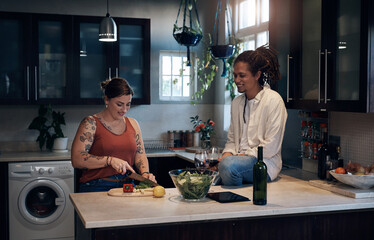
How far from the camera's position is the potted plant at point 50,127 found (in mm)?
5363

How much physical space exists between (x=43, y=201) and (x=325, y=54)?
3.33 metres

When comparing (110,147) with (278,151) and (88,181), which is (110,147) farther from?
(278,151)

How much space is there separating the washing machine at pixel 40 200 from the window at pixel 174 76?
1658 mm

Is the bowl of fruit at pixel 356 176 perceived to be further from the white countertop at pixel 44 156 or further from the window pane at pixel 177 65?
the window pane at pixel 177 65

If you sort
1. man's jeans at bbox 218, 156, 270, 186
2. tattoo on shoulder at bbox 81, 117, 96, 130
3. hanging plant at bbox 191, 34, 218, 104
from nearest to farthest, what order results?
1. man's jeans at bbox 218, 156, 270, 186
2. tattoo on shoulder at bbox 81, 117, 96, 130
3. hanging plant at bbox 191, 34, 218, 104

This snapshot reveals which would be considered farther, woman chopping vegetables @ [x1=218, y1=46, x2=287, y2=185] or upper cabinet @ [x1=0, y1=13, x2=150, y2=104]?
upper cabinet @ [x1=0, y1=13, x2=150, y2=104]

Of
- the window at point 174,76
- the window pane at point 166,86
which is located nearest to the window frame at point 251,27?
the window at point 174,76

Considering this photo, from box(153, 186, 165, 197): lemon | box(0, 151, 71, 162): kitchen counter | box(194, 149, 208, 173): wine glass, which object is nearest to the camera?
box(153, 186, 165, 197): lemon

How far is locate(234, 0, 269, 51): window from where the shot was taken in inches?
199

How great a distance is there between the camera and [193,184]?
2611mm

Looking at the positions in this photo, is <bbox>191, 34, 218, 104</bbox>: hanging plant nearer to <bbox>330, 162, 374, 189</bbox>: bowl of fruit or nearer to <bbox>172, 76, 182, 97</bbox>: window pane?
<bbox>172, 76, 182, 97</bbox>: window pane

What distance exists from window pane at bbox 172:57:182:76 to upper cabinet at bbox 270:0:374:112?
7.98ft

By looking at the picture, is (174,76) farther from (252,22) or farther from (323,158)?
(323,158)

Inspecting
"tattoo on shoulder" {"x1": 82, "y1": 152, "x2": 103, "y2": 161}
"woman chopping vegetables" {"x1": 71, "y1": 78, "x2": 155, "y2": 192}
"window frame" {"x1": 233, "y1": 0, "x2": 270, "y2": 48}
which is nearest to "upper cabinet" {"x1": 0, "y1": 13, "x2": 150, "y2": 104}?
"window frame" {"x1": 233, "y1": 0, "x2": 270, "y2": 48}
